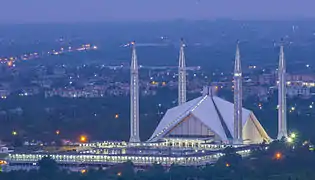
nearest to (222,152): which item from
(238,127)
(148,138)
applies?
(238,127)

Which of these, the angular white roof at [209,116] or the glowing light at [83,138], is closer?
→ the angular white roof at [209,116]

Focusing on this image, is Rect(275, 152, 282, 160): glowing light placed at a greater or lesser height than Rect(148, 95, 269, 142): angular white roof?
lesser

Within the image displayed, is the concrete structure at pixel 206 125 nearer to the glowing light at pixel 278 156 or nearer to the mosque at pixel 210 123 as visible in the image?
the mosque at pixel 210 123

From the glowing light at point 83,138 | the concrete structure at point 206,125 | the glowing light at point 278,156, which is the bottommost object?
the glowing light at point 278,156

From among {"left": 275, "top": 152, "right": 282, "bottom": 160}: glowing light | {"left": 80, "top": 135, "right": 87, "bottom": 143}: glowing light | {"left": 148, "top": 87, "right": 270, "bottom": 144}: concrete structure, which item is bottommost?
{"left": 275, "top": 152, "right": 282, "bottom": 160}: glowing light

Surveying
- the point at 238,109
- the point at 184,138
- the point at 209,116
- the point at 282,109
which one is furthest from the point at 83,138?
the point at 282,109

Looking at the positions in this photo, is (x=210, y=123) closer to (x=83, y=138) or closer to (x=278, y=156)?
(x=278, y=156)

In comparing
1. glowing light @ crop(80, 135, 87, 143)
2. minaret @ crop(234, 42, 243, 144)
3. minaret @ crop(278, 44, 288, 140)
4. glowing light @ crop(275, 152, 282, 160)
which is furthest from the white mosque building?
glowing light @ crop(80, 135, 87, 143)

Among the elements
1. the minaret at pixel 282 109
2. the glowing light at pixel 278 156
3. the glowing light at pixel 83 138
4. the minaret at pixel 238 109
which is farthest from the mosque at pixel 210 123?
the glowing light at pixel 83 138

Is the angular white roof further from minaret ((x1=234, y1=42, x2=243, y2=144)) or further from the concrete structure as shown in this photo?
minaret ((x1=234, y1=42, x2=243, y2=144))
